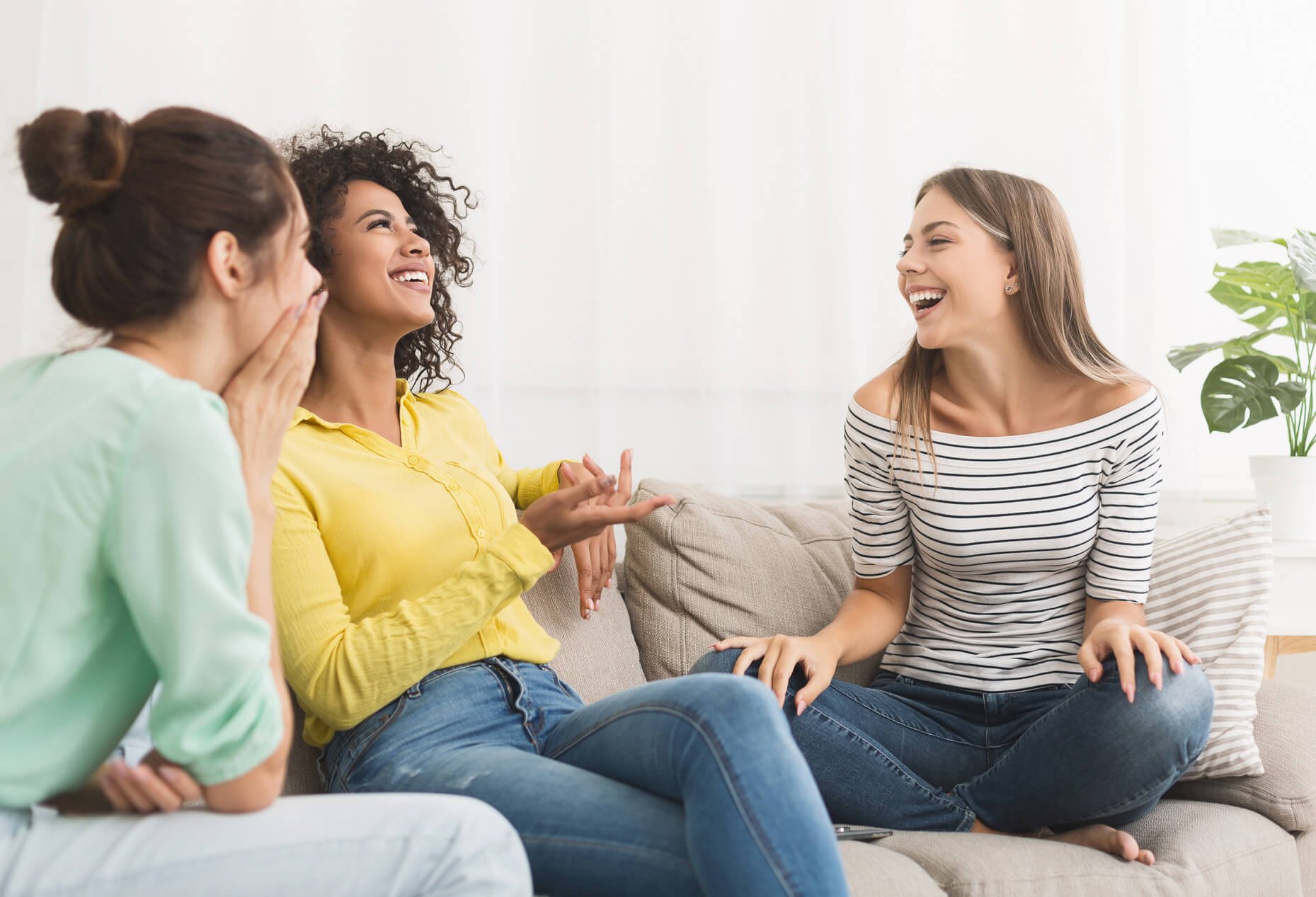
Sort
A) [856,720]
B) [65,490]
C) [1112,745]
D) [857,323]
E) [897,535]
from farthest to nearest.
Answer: [857,323]
[897,535]
[856,720]
[1112,745]
[65,490]

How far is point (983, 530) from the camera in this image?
161cm

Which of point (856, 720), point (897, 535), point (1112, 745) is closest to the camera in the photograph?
point (1112, 745)

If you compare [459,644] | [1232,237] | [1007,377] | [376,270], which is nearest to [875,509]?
[1007,377]

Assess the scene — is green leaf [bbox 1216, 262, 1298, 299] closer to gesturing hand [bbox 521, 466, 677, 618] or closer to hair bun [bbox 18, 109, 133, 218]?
gesturing hand [bbox 521, 466, 677, 618]

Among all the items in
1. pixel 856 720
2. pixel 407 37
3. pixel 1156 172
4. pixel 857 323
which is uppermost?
pixel 407 37

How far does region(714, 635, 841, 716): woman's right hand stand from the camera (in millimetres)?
1448

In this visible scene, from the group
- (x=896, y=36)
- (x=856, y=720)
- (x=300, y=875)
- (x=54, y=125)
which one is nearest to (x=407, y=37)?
(x=896, y=36)

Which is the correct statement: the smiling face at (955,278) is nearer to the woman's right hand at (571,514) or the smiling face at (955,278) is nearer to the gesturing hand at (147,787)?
the woman's right hand at (571,514)

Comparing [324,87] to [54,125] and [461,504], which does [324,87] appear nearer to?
[461,504]

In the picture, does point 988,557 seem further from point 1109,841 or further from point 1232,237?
point 1232,237

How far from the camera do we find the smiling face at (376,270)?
1.49 m

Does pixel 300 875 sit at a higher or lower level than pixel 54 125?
lower

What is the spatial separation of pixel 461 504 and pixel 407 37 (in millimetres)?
1288

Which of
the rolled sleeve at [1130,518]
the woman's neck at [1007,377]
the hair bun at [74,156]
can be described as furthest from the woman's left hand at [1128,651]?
the hair bun at [74,156]
